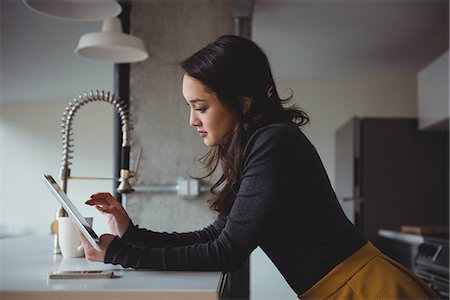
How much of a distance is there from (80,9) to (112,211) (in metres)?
1.17

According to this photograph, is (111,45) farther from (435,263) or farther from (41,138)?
(41,138)

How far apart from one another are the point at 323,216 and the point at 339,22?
3284 millimetres

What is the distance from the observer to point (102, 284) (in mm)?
1038

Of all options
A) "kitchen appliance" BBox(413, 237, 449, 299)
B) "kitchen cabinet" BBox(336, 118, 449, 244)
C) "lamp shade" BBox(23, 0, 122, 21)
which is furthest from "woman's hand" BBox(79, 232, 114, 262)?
"kitchen cabinet" BBox(336, 118, 449, 244)

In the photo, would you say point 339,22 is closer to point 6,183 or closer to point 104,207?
point 104,207

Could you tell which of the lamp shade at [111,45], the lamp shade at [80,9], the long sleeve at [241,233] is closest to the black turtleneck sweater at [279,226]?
the long sleeve at [241,233]

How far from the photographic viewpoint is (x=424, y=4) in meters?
4.00

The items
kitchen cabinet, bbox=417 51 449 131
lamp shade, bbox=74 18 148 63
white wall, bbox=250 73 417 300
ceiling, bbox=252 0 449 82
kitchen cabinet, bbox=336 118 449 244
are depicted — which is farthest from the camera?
white wall, bbox=250 73 417 300

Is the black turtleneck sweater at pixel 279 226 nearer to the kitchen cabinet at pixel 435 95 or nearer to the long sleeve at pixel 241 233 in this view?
the long sleeve at pixel 241 233

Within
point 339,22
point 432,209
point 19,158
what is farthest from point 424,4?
point 19,158

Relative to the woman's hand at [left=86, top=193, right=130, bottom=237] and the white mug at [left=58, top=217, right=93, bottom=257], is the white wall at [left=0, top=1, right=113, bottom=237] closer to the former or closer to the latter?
the white mug at [left=58, top=217, right=93, bottom=257]

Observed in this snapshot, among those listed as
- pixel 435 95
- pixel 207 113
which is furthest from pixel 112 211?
pixel 435 95

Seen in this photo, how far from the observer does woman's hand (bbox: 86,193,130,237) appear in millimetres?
1369

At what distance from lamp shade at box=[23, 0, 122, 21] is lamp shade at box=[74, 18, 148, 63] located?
37cm
